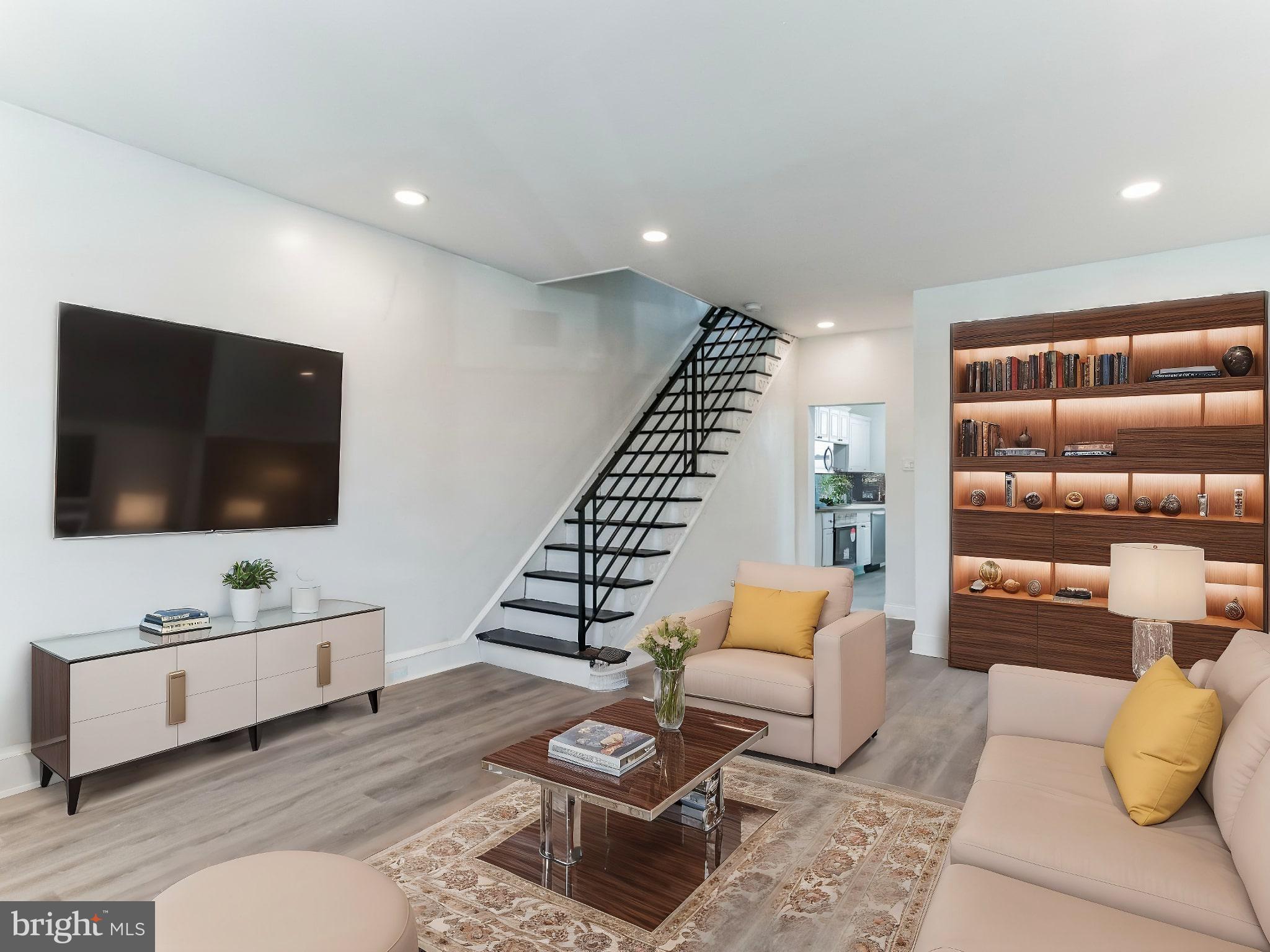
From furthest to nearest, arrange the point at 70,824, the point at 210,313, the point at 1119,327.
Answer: the point at 1119,327 < the point at 210,313 < the point at 70,824

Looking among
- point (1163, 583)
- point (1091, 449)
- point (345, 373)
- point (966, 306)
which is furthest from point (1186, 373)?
point (345, 373)

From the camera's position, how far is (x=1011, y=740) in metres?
2.50

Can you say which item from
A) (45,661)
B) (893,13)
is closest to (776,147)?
(893,13)

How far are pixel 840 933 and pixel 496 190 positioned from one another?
139 inches

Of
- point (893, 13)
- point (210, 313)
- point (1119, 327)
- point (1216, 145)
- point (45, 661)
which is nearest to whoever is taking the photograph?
point (893, 13)

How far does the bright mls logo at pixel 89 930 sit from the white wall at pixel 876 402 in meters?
6.43

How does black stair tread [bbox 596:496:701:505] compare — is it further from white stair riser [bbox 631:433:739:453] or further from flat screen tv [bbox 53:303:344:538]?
flat screen tv [bbox 53:303:344:538]

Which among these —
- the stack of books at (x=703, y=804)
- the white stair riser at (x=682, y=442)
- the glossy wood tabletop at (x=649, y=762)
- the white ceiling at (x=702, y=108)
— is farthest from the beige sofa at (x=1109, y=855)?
the white stair riser at (x=682, y=442)

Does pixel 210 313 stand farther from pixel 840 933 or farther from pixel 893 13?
pixel 840 933

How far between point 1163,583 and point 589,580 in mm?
3309

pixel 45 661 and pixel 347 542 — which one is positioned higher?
pixel 347 542

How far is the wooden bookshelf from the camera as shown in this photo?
453 cm

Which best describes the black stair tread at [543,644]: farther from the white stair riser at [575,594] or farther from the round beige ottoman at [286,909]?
the round beige ottoman at [286,909]

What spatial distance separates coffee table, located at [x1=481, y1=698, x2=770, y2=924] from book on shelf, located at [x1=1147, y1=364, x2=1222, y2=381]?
3769mm
